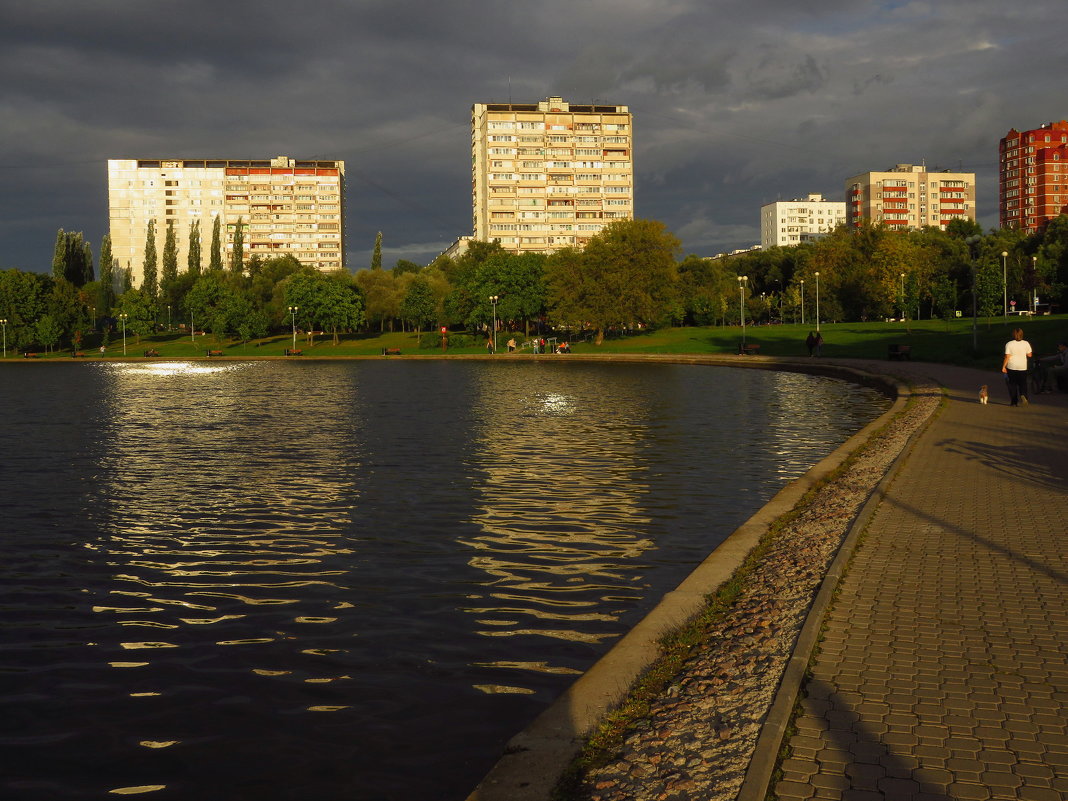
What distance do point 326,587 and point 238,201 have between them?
18831cm

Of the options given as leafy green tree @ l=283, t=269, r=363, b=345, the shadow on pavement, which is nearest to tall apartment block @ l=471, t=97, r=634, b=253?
leafy green tree @ l=283, t=269, r=363, b=345

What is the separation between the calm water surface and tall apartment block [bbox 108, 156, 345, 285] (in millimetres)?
171677

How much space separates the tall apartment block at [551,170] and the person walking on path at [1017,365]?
471 feet

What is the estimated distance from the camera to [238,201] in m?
185

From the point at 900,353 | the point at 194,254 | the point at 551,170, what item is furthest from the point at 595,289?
the point at 194,254

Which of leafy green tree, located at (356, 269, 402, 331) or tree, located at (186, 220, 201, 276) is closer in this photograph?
leafy green tree, located at (356, 269, 402, 331)

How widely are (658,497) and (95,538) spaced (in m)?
7.15

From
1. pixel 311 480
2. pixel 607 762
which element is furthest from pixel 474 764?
pixel 311 480

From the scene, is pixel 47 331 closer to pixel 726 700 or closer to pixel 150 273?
pixel 150 273

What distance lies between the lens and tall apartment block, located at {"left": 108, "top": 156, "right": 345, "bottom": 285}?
185 m

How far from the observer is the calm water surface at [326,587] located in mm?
5641

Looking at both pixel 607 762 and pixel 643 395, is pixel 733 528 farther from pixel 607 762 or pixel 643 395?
pixel 643 395

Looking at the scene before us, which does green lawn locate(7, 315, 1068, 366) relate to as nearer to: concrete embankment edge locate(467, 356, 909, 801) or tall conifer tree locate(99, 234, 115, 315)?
tall conifer tree locate(99, 234, 115, 315)

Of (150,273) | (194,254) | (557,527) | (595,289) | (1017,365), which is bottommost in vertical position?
(557,527)
